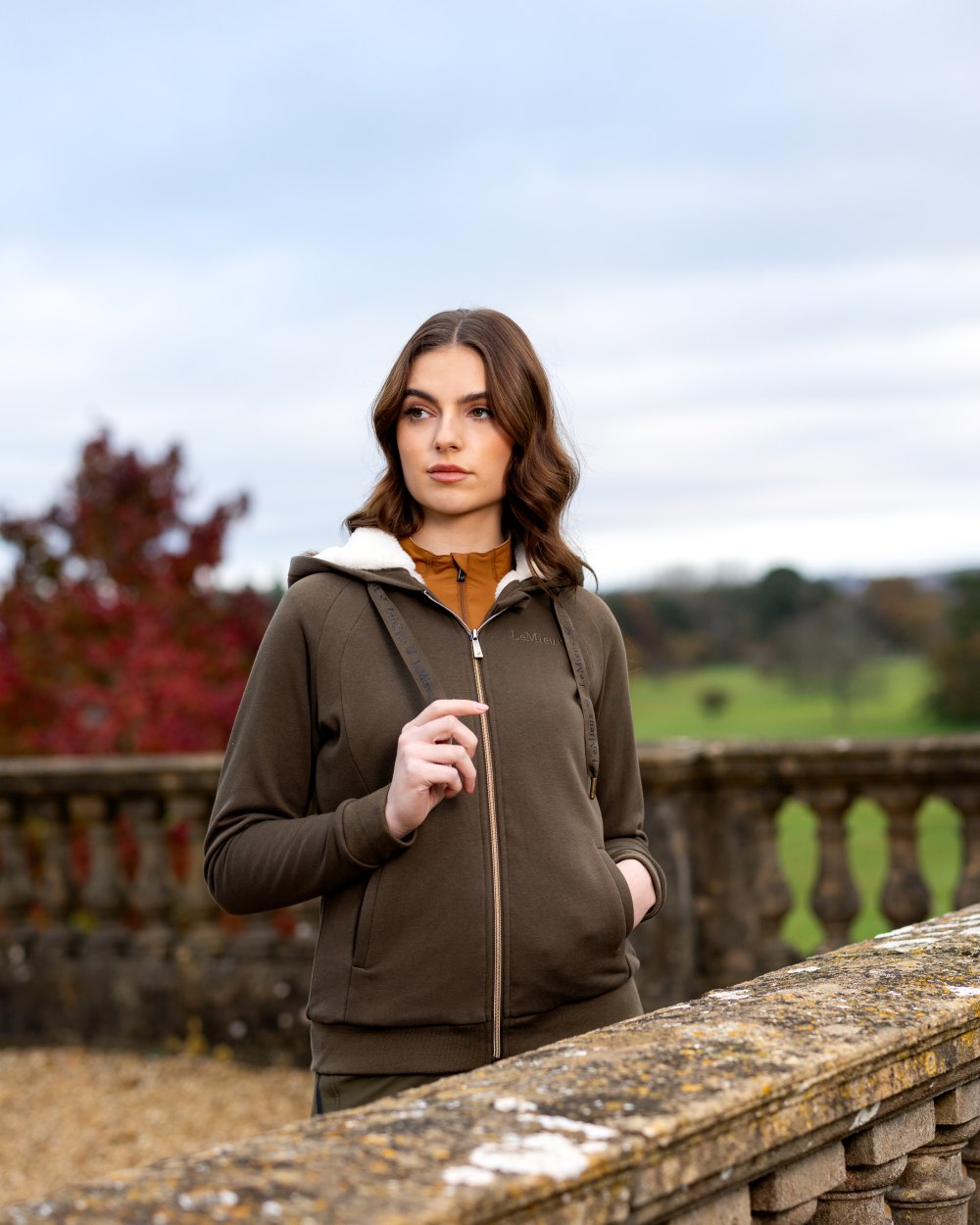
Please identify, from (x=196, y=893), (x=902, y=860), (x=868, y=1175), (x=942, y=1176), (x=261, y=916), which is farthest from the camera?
(x=261, y=916)

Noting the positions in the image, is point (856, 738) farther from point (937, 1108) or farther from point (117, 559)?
point (117, 559)

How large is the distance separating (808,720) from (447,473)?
596 inches

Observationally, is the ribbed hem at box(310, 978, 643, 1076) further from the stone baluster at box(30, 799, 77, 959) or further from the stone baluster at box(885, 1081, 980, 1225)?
the stone baluster at box(30, 799, 77, 959)

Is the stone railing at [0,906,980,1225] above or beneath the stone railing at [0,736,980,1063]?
above

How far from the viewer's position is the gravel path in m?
5.73

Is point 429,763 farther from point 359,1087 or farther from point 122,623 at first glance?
point 122,623

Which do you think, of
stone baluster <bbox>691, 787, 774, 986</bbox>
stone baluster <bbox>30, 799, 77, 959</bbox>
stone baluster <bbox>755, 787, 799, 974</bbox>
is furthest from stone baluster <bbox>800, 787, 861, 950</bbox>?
stone baluster <bbox>30, 799, 77, 959</bbox>

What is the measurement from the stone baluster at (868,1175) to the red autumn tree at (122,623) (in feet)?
27.7

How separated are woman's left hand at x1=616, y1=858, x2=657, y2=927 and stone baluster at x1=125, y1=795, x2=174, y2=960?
453 cm

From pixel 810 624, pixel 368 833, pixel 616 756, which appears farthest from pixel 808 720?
pixel 368 833

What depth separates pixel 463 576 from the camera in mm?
2562

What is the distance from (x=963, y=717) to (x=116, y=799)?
256 inches

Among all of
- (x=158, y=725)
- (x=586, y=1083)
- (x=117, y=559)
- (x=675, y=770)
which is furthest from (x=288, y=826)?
(x=117, y=559)

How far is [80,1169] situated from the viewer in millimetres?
5664
